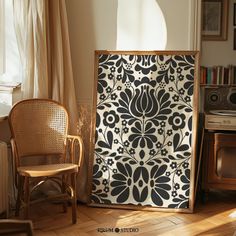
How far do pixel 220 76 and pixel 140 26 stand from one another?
Result: 5.37 ft

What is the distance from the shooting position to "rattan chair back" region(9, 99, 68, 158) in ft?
9.72

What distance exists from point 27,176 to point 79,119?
0.94 m

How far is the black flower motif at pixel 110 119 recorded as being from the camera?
3281 mm

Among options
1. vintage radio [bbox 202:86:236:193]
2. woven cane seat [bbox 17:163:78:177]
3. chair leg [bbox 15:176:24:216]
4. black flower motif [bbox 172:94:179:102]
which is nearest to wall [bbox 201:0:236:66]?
vintage radio [bbox 202:86:236:193]

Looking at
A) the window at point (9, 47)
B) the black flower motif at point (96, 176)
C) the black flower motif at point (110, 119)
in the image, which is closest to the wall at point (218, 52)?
the black flower motif at point (110, 119)

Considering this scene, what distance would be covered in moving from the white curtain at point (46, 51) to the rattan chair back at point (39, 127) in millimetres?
141

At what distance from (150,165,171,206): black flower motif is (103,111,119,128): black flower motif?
522 millimetres

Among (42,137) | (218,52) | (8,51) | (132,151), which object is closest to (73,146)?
(42,137)

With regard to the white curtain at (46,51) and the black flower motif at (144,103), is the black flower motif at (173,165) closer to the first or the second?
the black flower motif at (144,103)

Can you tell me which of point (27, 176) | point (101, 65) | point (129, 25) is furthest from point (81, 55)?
point (27, 176)

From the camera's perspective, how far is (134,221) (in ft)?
9.61

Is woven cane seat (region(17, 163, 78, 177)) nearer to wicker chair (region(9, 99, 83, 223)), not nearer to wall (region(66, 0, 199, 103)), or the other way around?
wicker chair (region(9, 99, 83, 223))

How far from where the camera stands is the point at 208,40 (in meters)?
4.60

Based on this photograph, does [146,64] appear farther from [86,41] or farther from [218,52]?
[218,52]
